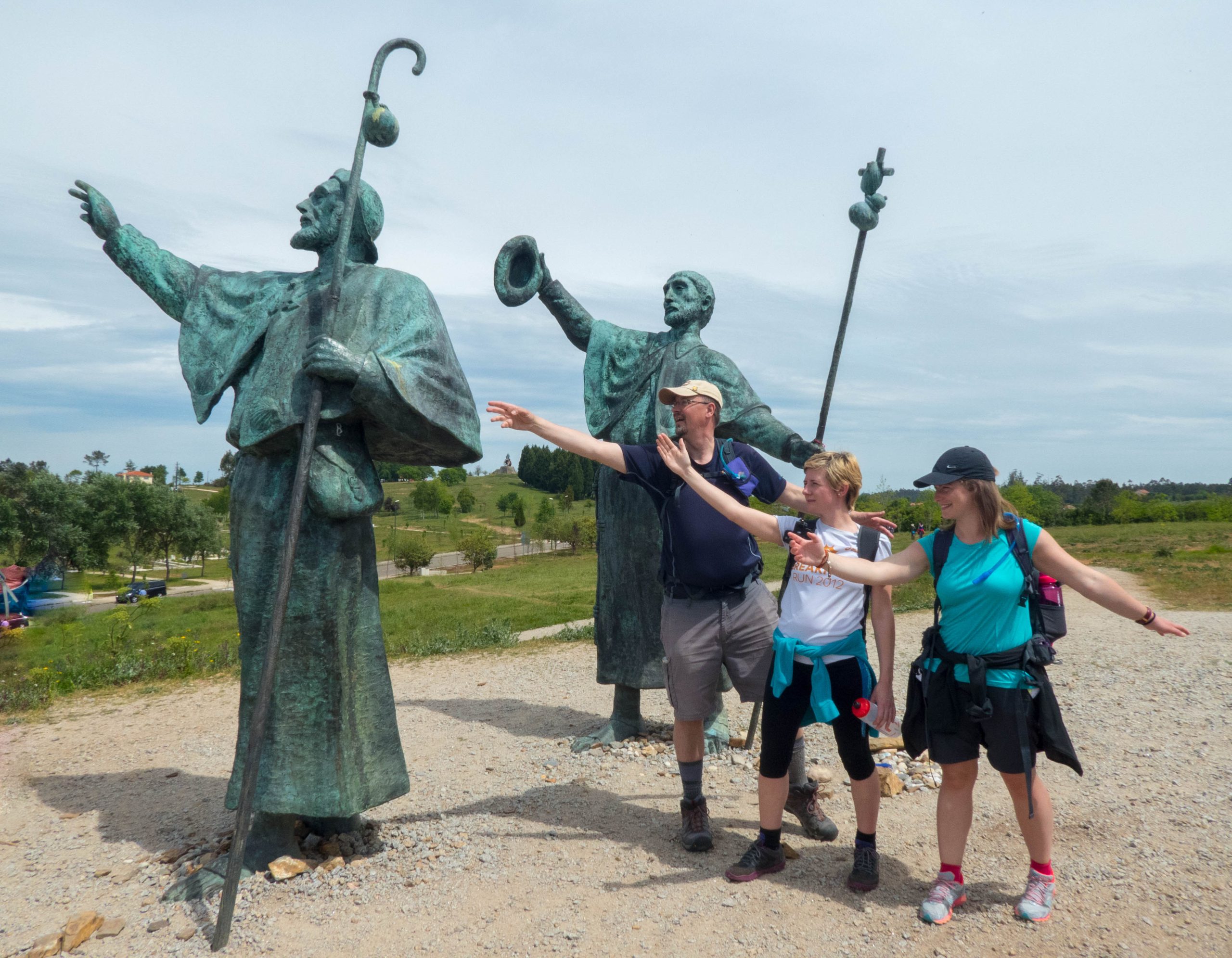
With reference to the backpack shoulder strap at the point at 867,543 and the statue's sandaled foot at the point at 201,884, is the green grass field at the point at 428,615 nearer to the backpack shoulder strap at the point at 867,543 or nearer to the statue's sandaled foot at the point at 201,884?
the statue's sandaled foot at the point at 201,884

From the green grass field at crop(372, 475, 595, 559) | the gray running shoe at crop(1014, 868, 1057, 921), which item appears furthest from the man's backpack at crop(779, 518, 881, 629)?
the green grass field at crop(372, 475, 595, 559)

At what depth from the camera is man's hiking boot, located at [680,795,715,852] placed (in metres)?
3.77

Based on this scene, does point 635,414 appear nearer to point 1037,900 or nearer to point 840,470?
point 840,470

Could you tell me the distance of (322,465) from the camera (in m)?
3.39

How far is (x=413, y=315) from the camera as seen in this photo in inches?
141

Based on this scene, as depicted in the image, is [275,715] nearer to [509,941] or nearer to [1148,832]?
[509,941]

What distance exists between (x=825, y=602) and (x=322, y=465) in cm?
209

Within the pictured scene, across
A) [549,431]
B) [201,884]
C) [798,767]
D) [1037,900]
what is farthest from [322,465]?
[1037,900]

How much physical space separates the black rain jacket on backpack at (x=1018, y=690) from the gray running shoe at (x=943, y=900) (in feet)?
1.38

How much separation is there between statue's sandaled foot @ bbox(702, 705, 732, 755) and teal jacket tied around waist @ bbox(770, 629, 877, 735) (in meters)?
1.96

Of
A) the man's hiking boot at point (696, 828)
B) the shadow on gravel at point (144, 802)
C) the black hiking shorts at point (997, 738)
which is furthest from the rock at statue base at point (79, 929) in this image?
the black hiking shorts at point (997, 738)

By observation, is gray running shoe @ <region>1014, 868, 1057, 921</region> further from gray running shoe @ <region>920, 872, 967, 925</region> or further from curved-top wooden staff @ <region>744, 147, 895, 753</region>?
curved-top wooden staff @ <region>744, 147, 895, 753</region>

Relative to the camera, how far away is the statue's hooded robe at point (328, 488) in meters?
3.40

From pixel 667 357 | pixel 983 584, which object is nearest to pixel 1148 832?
pixel 983 584
